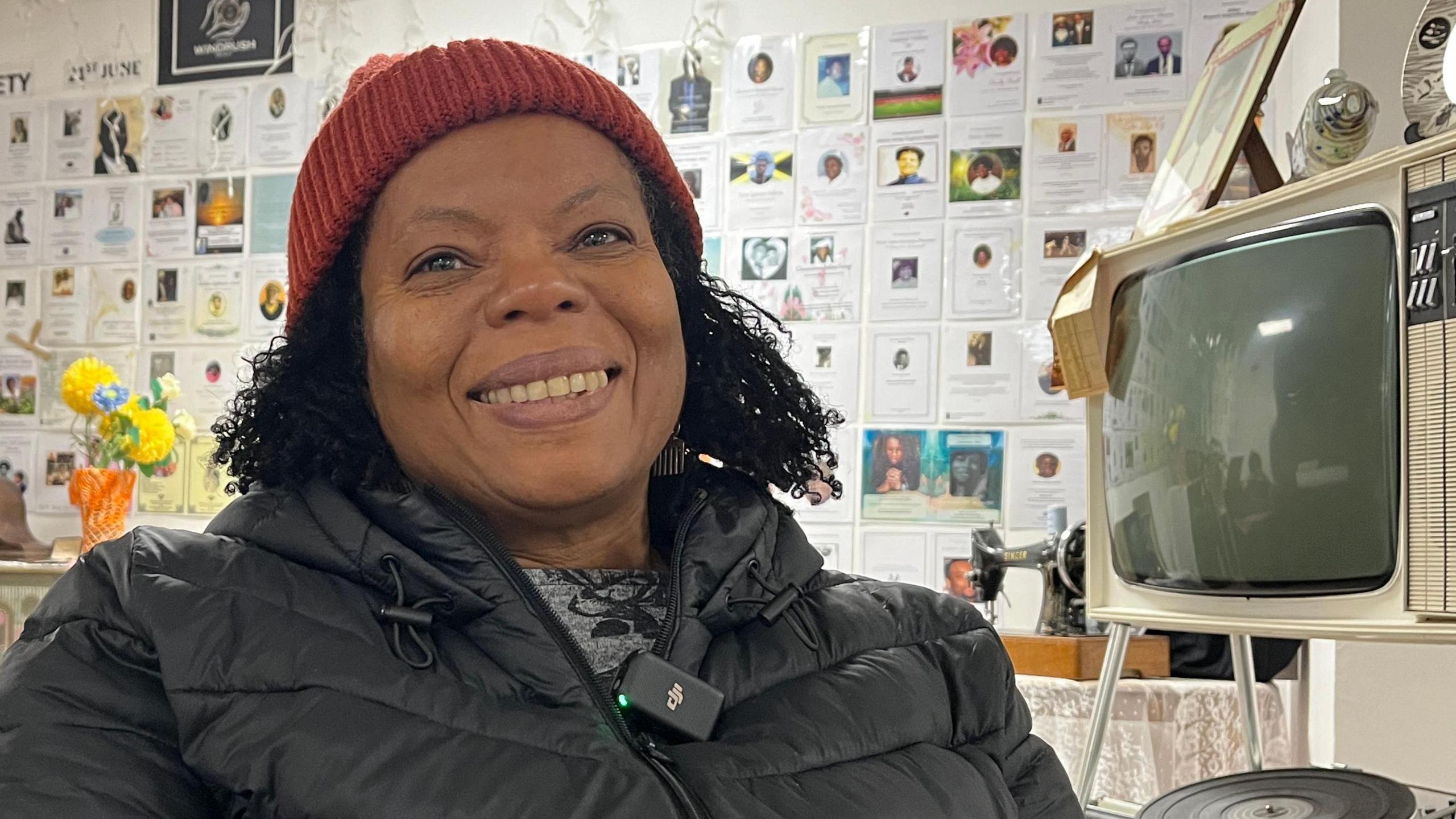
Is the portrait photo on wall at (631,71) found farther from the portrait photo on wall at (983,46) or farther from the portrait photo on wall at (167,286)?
the portrait photo on wall at (167,286)

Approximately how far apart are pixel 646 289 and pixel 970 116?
249 cm

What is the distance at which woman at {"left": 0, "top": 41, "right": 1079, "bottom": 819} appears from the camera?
824mm

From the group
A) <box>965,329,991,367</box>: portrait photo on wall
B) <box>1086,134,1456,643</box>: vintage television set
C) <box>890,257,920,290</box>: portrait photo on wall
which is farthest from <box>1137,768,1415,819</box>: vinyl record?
<box>890,257,920,290</box>: portrait photo on wall

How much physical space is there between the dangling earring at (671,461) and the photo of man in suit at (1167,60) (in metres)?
2.45

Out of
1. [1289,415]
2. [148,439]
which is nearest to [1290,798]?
[1289,415]

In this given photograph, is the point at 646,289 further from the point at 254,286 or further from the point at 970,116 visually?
the point at 254,286

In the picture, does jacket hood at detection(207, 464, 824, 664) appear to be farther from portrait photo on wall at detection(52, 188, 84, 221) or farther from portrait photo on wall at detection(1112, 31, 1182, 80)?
portrait photo on wall at detection(52, 188, 84, 221)

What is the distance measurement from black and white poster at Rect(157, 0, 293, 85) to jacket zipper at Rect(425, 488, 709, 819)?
3.33m

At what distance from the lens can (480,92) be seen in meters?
1.07

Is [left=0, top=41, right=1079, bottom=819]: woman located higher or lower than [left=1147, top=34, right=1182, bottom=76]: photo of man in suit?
lower

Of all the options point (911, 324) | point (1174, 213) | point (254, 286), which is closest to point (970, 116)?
point (911, 324)

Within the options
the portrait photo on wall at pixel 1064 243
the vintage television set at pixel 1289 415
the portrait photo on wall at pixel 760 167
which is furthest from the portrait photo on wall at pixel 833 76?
the vintage television set at pixel 1289 415

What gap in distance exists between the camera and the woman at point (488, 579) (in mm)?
824

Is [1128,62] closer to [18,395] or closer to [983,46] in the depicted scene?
[983,46]
